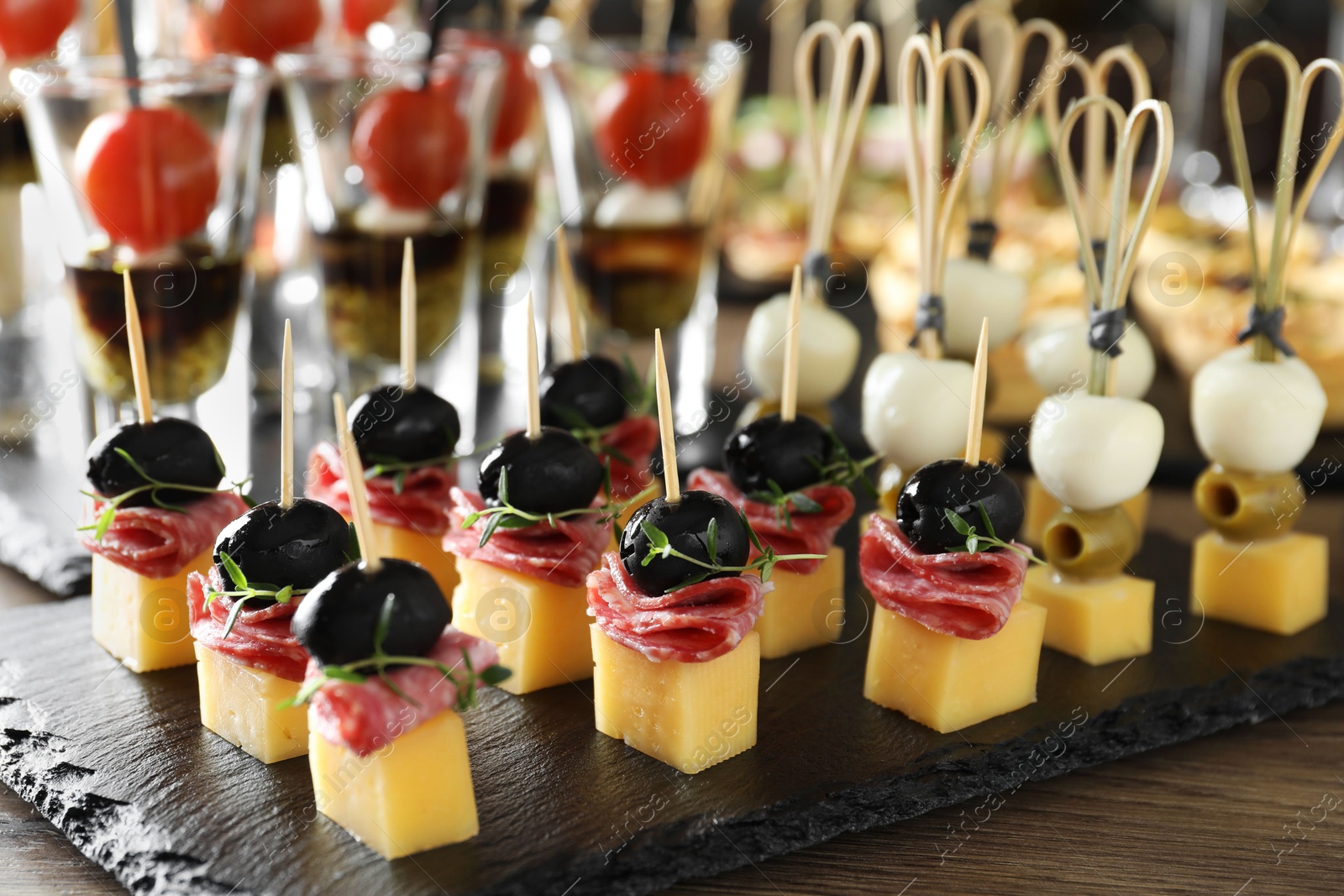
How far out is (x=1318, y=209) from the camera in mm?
5148

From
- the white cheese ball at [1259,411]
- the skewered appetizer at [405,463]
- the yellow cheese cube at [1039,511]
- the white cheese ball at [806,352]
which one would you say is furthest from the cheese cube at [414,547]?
the white cheese ball at [1259,411]

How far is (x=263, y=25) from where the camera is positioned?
2.47m

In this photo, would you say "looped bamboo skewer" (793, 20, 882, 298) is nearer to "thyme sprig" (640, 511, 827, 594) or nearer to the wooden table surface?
"thyme sprig" (640, 511, 827, 594)

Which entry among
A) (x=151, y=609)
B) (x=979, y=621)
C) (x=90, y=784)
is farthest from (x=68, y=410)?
(x=979, y=621)

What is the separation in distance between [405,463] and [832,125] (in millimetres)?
785

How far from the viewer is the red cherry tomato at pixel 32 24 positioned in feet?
7.47

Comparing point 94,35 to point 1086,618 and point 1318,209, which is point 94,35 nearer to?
point 1086,618

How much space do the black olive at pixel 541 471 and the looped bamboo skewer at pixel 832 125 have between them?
643 mm

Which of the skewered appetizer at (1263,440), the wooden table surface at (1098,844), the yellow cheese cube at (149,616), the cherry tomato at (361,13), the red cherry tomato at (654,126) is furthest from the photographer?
the cherry tomato at (361,13)

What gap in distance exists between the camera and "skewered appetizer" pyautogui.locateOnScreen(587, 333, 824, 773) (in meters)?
1.41

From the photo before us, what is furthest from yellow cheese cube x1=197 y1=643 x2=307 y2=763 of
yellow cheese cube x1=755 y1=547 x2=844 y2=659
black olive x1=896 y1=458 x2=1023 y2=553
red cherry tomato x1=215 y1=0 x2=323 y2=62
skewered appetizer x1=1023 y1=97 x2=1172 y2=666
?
red cherry tomato x1=215 y1=0 x2=323 y2=62

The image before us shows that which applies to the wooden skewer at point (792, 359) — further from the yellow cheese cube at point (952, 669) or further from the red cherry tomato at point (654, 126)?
the red cherry tomato at point (654, 126)

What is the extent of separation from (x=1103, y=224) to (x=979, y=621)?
3.02ft

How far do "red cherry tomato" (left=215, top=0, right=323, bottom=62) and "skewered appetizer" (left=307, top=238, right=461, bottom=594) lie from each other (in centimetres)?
97
